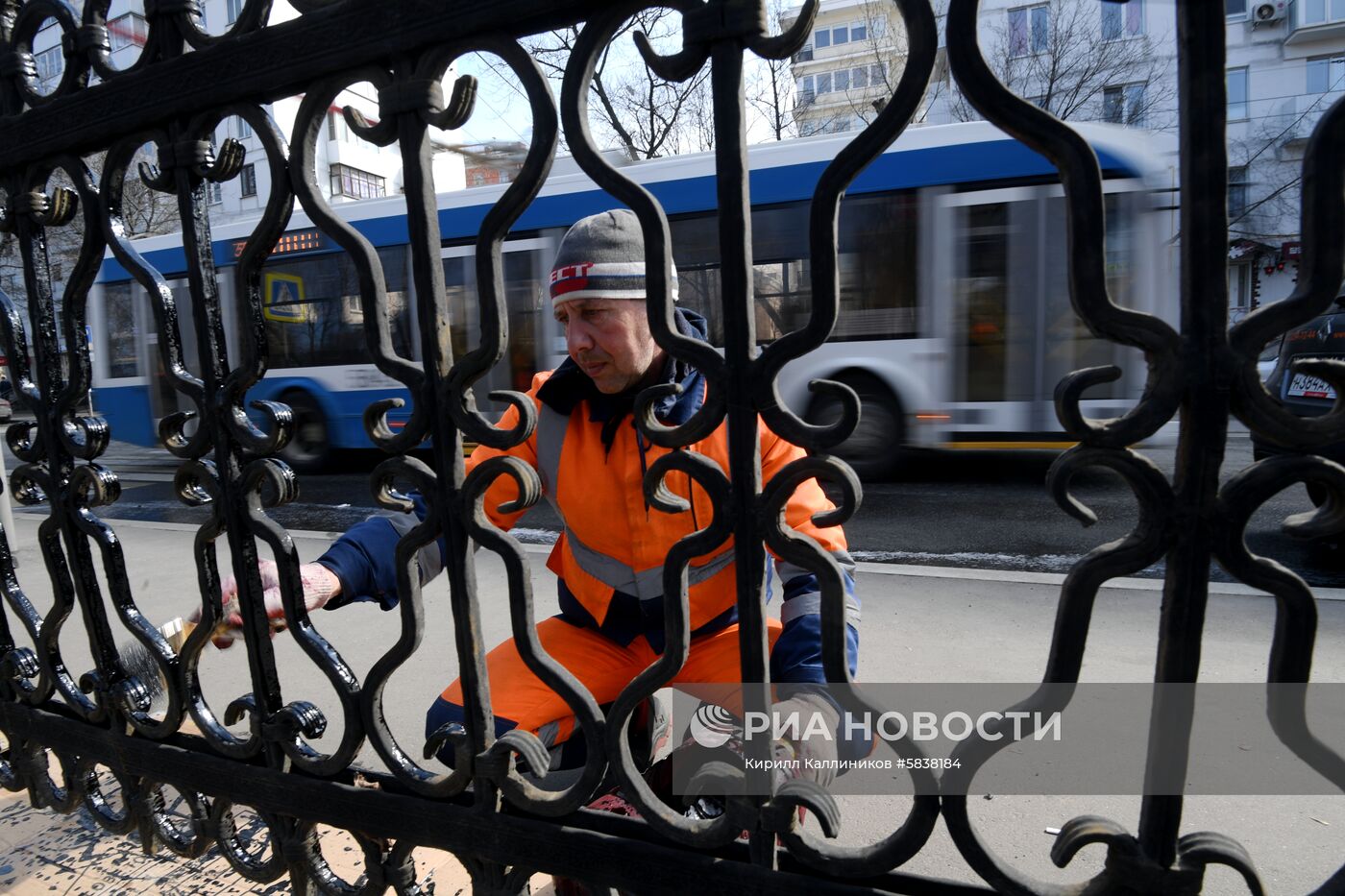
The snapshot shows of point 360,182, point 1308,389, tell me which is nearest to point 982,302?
point 1308,389

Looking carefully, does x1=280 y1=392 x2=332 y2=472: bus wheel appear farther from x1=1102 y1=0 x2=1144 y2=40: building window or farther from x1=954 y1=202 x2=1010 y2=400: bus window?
x1=1102 y1=0 x2=1144 y2=40: building window

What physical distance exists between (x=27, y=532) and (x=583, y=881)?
7103 mm

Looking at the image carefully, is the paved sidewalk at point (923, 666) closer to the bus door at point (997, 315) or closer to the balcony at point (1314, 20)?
the bus door at point (997, 315)

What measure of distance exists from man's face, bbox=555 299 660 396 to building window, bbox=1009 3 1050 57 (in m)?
17.8

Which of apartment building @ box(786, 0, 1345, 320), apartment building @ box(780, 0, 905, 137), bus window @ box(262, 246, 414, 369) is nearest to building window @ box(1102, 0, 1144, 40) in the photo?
apartment building @ box(786, 0, 1345, 320)

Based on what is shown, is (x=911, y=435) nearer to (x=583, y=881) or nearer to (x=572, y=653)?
(x=572, y=653)

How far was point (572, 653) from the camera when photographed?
74.0 inches

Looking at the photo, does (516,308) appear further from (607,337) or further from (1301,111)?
(1301,111)

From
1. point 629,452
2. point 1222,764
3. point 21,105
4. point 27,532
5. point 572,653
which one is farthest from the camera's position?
point 27,532

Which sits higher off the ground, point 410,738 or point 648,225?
point 648,225

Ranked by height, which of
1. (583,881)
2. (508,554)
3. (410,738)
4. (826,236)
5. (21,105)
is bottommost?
(410,738)

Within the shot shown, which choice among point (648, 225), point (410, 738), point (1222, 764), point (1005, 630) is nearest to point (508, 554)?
point (648, 225)

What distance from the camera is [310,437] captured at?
988 centimetres

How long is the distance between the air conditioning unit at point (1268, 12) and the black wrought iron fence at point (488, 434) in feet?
96.3
